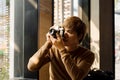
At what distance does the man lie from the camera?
1415mm

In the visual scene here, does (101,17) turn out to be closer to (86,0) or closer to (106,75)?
(86,0)

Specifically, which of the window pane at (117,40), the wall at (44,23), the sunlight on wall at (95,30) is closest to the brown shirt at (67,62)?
the wall at (44,23)

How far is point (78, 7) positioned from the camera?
2.50 m

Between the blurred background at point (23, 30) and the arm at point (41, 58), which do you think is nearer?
the arm at point (41, 58)

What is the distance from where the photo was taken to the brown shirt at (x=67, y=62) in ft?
4.61

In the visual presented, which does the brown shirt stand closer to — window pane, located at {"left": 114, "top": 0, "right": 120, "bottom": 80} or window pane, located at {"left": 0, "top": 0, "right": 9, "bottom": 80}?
window pane, located at {"left": 0, "top": 0, "right": 9, "bottom": 80}

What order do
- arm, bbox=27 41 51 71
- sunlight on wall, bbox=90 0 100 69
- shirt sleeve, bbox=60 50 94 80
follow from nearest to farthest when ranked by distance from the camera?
shirt sleeve, bbox=60 50 94 80 → arm, bbox=27 41 51 71 → sunlight on wall, bbox=90 0 100 69

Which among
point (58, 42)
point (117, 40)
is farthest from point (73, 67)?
point (117, 40)

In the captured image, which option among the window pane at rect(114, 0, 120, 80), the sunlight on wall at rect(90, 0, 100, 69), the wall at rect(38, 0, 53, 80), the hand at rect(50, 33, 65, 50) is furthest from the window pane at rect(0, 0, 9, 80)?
the window pane at rect(114, 0, 120, 80)

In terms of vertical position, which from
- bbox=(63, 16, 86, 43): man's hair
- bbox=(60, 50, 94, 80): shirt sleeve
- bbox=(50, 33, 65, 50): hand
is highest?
bbox=(63, 16, 86, 43): man's hair

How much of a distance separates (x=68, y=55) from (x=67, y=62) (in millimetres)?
45

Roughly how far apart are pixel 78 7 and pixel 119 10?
47 centimetres

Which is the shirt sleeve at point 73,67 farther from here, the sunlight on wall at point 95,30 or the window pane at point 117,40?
the window pane at point 117,40

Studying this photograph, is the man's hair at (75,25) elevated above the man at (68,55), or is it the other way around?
the man's hair at (75,25)
